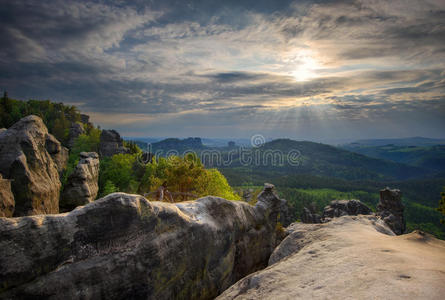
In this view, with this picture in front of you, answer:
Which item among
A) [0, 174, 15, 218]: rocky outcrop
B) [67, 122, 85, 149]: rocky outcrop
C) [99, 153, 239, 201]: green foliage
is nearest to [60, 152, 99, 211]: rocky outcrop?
[0, 174, 15, 218]: rocky outcrop

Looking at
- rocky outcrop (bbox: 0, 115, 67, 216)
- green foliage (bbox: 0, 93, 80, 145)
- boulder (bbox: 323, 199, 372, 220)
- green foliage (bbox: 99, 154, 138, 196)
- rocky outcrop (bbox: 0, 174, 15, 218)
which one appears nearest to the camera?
rocky outcrop (bbox: 0, 174, 15, 218)

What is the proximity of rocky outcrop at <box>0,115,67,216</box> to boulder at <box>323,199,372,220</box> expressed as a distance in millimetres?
82825

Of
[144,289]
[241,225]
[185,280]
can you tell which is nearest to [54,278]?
[144,289]

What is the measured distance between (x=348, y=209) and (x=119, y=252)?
89412 millimetres

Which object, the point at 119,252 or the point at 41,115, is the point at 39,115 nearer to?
the point at 41,115

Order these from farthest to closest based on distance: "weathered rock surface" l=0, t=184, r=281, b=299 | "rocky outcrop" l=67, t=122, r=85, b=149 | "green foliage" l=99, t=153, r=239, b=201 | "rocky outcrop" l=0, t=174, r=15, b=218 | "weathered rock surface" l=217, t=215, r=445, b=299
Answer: "rocky outcrop" l=67, t=122, r=85, b=149
"green foliage" l=99, t=153, r=239, b=201
"rocky outcrop" l=0, t=174, r=15, b=218
"weathered rock surface" l=0, t=184, r=281, b=299
"weathered rock surface" l=217, t=215, r=445, b=299

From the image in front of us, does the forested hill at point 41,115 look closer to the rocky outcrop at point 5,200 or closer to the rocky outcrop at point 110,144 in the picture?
the rocky outcrop at point 110,144

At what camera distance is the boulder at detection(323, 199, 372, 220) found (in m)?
75.4

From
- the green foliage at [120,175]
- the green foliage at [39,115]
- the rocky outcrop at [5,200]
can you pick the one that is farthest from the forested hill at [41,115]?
the rocky outcrop at [5,200]

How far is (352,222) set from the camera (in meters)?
19.1

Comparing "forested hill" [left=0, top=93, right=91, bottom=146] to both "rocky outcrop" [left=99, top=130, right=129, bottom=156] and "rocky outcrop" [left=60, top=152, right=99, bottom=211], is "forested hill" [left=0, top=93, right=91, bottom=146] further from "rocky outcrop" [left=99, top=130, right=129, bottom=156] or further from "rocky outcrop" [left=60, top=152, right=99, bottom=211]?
"rocky outcrop" [left=60, top=152, right=99, bottom=211]

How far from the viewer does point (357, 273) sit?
8.46 meters

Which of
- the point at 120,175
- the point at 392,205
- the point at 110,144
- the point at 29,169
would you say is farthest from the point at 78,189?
the point at 392,205

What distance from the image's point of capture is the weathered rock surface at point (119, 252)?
24.7 ft
